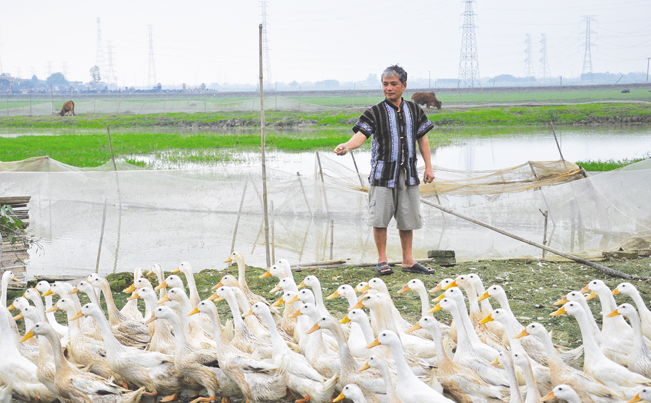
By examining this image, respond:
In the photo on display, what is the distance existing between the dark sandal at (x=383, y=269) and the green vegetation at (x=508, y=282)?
85 mm

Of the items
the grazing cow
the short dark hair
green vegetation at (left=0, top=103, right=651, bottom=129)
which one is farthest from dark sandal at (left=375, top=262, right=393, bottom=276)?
the grazing cow

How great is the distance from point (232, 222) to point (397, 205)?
282 centimetres

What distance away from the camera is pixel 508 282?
6.99m

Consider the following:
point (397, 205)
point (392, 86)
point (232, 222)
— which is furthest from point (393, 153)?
point (232, 222)

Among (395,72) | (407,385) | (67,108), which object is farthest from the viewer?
(67,108)

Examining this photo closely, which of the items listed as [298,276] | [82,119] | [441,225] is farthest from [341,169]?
[82,119]

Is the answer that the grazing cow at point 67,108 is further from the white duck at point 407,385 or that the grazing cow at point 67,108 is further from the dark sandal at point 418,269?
the white duck at point 407,385

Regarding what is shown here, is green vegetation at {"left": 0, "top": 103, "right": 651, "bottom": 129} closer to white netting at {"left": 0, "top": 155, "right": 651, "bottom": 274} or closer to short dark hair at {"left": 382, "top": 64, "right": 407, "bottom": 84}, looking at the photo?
white netting at {"left": 0, "top": 155, "right": 651, "bottom": 274}

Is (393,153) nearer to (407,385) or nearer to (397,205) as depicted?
(397,205)

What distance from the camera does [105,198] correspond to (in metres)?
8.82

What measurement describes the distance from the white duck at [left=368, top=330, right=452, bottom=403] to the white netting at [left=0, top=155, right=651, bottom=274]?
4.64 m

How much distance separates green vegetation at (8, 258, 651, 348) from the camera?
6.02 meters

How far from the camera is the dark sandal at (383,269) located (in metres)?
7.33

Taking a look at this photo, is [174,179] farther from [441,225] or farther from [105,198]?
[441,225]
